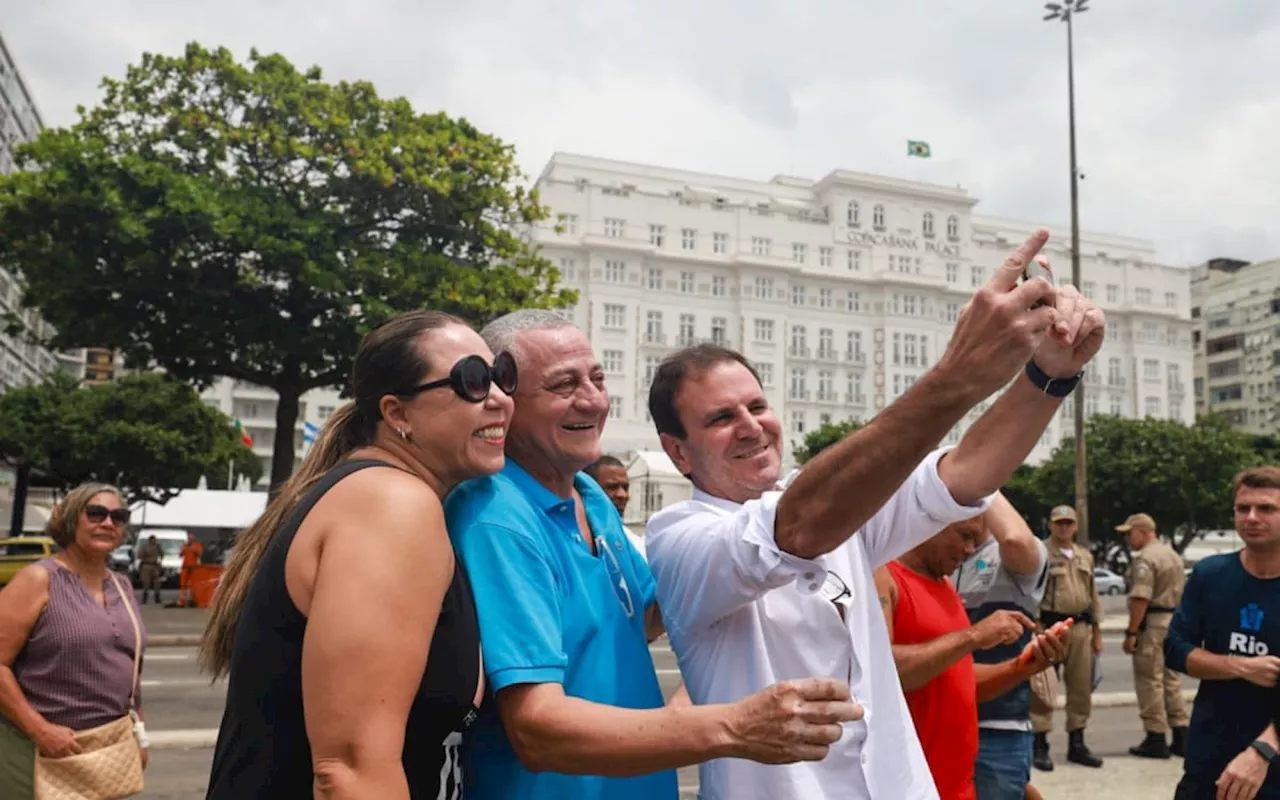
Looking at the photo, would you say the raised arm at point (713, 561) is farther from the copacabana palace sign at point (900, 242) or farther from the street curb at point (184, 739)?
the copacabana palace sign at point (900, 242)

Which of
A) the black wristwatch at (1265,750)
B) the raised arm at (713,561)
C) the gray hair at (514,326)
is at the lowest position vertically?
the black wristwatch at (1265,750)

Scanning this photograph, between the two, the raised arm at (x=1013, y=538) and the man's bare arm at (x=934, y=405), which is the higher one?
the man's bare arm at (x=934, y=405)

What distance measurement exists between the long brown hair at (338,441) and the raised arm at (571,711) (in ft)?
1.21

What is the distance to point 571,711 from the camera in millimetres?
1748

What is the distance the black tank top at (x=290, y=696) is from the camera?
70.0 inches

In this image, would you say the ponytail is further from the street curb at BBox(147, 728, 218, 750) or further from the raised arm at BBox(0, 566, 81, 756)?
the street curb at BBox(147, 728, 218, 750)

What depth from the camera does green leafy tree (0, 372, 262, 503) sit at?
41.8 m

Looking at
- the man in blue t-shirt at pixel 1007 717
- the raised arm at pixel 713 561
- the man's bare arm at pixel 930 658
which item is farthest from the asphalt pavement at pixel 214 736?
the raised arm at pixel 713 561

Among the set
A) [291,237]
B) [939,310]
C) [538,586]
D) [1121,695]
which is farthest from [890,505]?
[939,310]

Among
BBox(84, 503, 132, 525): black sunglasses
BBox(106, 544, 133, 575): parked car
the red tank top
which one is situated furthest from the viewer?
BBox(106, 544, 133, 575): parked car

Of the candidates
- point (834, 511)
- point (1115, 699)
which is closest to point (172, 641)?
point (1115, 699)

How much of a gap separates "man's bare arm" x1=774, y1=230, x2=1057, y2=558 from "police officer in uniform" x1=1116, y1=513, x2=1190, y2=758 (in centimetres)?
801

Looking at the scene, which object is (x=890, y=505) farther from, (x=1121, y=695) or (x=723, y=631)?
(x=1121, y=695)

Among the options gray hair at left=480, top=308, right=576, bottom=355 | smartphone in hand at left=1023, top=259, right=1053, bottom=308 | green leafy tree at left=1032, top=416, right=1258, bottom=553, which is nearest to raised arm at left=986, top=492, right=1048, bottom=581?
gray hair at left=480, top=308, right=576, bottom=355
